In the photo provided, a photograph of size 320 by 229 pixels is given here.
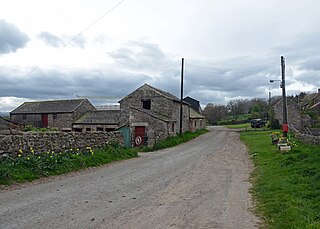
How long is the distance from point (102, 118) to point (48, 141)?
2696 cm

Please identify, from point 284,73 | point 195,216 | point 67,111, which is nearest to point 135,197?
point 195,216

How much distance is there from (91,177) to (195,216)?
18.6 feet

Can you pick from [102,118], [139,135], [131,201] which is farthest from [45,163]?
[102,118]

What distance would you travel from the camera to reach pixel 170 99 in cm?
3384

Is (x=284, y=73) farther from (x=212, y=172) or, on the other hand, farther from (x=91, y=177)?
(x=91, y=177)

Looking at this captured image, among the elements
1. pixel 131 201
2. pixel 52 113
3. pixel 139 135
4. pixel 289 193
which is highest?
pixel 52 113

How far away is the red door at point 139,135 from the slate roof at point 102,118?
8.26 m

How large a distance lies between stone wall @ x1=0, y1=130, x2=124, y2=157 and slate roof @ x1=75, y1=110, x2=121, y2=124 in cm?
1999

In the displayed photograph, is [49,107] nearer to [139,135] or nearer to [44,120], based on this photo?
[44,120]

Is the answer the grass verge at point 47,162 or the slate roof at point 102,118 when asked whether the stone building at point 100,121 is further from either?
the grass verge at point 47,162

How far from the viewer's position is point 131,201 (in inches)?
306

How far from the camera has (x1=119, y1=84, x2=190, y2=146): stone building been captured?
93.1ft

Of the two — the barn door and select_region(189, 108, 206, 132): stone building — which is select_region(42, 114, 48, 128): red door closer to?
the barn door

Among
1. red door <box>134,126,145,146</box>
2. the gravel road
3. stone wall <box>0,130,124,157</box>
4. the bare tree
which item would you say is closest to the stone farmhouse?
red door <box>134,126,145,146</box>
